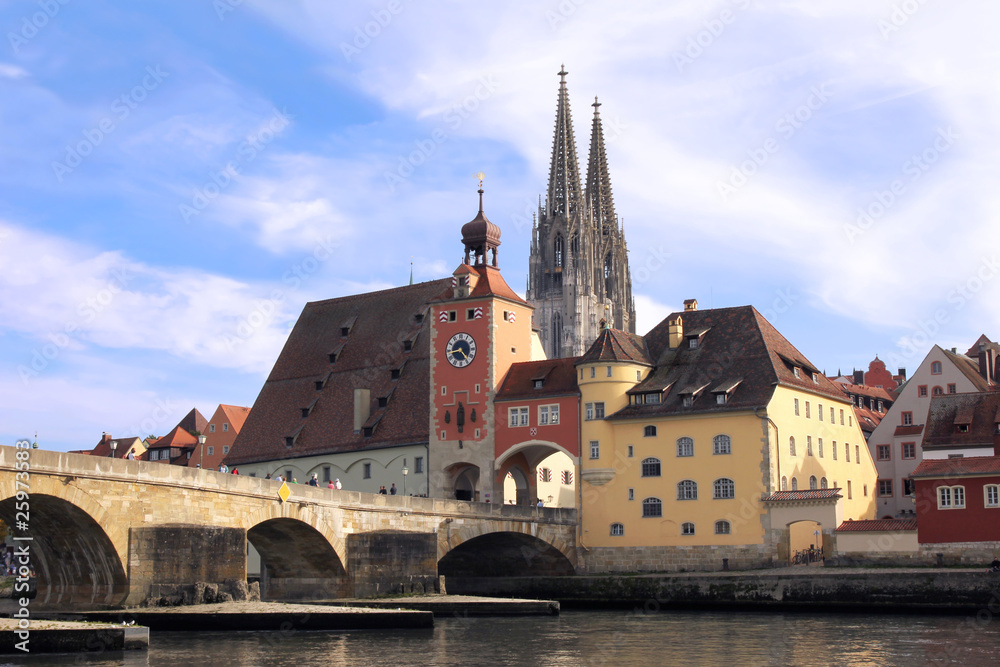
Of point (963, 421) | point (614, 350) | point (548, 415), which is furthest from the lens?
point (548, 415)

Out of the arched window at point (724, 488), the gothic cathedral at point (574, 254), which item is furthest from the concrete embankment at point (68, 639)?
the gothic cathedral at point (574, 254)

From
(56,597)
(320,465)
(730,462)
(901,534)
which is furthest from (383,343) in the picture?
(56,597)

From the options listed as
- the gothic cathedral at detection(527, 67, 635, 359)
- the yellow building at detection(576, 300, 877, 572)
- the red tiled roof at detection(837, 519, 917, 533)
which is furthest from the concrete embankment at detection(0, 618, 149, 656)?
the gothic cathedral at detection(527, 67, 635, 359)

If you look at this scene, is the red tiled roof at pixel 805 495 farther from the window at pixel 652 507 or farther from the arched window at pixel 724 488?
the window at pixel 652 507

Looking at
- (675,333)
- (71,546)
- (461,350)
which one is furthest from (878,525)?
(71,546)

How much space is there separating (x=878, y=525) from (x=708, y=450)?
8.97 m

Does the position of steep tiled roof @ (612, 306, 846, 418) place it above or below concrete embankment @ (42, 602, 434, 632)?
above

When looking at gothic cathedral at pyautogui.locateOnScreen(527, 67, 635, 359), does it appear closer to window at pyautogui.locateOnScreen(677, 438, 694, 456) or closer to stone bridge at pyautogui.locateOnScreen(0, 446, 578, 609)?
window at pyautogui.locateOnScreen(677, 438, 694, 456)

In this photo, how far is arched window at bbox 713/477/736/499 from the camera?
58812mm

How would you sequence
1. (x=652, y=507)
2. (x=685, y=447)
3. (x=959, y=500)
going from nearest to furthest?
(x=959, y=500), (x=685, y=447), (x=652, y=507)

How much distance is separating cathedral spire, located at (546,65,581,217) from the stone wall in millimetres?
76822

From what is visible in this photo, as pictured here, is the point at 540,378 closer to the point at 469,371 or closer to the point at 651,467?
the point at 469,371

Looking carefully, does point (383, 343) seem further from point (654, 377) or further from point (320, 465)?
point (654, 377)

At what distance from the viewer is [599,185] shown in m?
140
